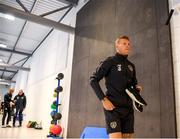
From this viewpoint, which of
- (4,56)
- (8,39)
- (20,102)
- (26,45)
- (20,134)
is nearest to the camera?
(20,134)

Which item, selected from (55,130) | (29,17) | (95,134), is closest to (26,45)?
(29,17)

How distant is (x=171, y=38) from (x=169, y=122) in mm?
1097

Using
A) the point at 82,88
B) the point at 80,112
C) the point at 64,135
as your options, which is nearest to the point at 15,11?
the point at 82,88

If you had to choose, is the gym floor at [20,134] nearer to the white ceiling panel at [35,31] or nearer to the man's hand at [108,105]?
the man's hand at [108,105]

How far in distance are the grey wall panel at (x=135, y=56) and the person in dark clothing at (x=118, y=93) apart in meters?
0.97

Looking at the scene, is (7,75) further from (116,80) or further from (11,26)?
(116,80)

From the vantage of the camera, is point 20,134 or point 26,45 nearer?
point 20,134

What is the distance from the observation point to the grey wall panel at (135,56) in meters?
2.54

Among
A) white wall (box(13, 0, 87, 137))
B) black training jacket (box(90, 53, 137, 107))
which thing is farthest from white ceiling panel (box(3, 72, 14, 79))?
black training jacket (box(90, 53, 137, 107))

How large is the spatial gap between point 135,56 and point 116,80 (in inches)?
61.0

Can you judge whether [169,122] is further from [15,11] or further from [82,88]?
[15,11]

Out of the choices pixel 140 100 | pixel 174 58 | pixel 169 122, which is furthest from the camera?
pixel 174 58

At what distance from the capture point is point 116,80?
1680mm

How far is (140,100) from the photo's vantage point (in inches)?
65.0
